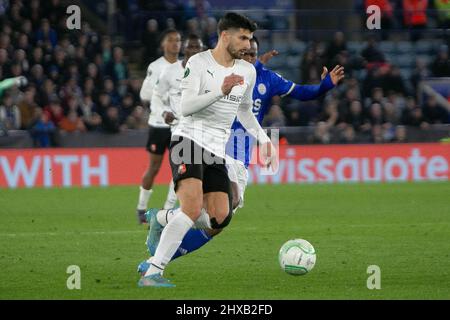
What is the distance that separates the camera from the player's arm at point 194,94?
729cm

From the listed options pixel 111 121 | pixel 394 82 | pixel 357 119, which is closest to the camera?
pixel 111 121

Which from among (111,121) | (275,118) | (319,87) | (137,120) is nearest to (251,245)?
(319,87)

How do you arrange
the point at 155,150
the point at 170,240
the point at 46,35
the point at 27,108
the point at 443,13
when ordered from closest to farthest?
1. the point at 170,240
2. the point at 155,150
3. the point at 27,108
4. the point at 46,35
5. the point at 443,13

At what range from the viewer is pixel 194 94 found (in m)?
7.45

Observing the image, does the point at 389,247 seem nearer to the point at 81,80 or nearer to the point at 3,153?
the point at 3,153

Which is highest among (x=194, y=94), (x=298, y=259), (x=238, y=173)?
(x=194, y=94)

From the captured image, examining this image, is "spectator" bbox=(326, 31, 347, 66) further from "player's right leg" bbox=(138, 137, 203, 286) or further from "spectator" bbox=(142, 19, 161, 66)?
"player's right leg" bbox=(138, 137, 203, 286)

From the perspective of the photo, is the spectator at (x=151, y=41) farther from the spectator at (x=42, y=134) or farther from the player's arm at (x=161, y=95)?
the player's arm at (x=161, y=95)

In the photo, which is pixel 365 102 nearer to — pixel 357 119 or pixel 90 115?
pixel 357 119

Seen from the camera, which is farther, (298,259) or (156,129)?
(156,129)

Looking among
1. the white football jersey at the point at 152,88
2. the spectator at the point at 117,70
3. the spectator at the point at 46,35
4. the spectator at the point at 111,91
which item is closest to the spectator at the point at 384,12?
the spectator at the point at 117,70

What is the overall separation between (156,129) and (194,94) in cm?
526

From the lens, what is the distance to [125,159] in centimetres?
1759

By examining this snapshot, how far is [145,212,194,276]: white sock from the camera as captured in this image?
7.36 metres
